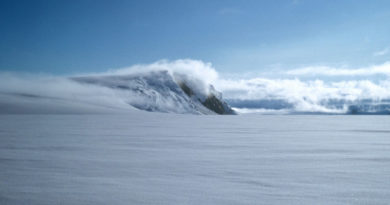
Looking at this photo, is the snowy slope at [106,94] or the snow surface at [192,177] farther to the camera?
the snowy slope at [106,94]

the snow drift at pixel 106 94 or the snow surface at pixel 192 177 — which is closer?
the snow surface at pixel 192 177

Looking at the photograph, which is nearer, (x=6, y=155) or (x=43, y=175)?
(x=43, y=175)

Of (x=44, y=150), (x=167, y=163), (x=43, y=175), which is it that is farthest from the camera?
(x=44, y=150)

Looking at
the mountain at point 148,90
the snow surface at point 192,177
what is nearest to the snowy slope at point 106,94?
the mountain at point 148,90

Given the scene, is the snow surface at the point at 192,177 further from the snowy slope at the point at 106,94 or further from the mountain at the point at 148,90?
the mountain at the point at 148,90

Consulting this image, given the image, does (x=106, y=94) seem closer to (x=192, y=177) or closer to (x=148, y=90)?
(x=148, y=90)

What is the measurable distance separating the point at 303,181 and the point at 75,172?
9.28 feet

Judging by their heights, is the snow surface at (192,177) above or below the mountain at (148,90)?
below

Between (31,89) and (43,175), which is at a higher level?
(31,89)

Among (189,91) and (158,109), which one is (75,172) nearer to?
(158,109)

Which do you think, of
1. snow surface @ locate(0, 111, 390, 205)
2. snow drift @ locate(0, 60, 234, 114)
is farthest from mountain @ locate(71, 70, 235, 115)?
snow surface @ locate(0, 111, 390, 205)

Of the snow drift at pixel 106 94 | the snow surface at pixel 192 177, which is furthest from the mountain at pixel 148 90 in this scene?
the snow surface at pixel 192 177

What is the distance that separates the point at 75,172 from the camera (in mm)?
3676

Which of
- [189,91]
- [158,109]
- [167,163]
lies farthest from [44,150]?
[189,91]
